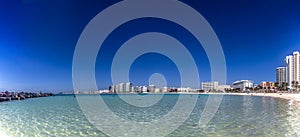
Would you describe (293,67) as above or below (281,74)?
above

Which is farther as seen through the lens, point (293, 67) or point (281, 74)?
point (281, 74)

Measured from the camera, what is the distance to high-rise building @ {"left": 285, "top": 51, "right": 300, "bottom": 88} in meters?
112

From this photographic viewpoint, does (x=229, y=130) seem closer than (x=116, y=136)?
No

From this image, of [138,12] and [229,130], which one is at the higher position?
[138,12]

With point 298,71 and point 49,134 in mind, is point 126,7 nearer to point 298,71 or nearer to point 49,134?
point 49,134

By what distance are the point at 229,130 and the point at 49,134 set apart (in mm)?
7959

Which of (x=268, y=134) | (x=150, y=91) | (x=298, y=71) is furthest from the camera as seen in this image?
(x=150, y=91)

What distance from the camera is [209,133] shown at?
9469 mm

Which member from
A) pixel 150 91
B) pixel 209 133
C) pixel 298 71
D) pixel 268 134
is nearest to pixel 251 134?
pixel 268 134

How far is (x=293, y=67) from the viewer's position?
117562mm

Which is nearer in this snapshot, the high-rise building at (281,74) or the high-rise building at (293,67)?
the high-rise building at (293,67)

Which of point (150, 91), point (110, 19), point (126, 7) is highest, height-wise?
point (126, 7)

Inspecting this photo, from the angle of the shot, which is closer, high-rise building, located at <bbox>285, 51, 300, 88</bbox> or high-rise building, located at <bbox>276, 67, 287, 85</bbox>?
high-rise building, located at <bbox>285, 51, 300, 88</bbox>

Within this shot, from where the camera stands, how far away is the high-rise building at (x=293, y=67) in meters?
112
